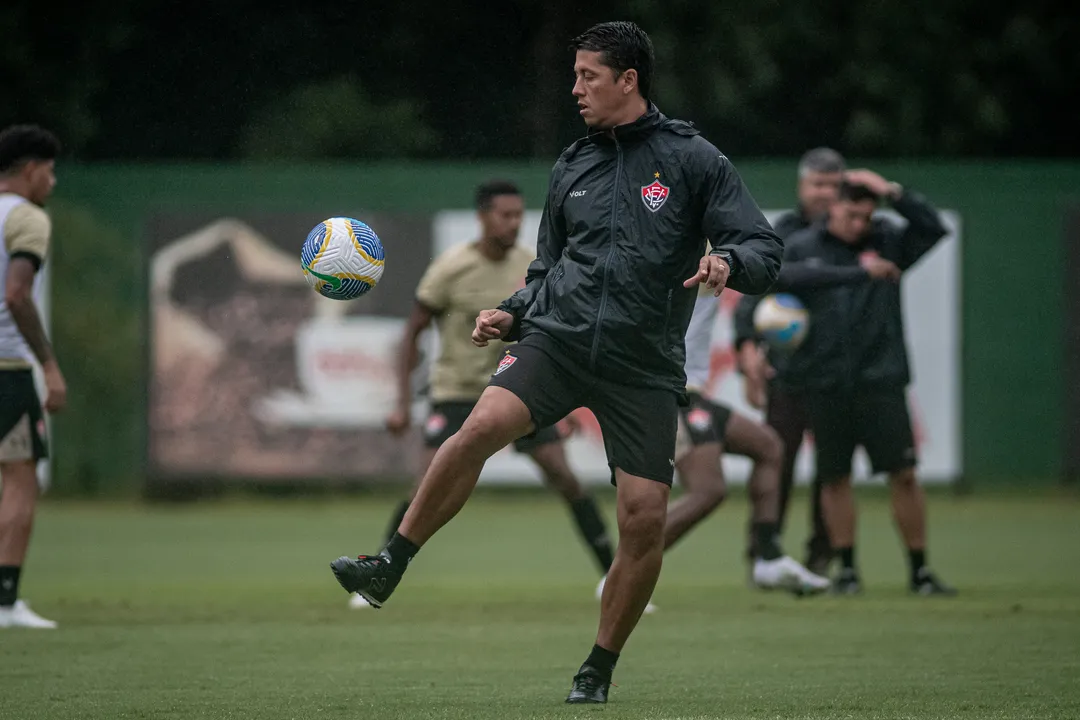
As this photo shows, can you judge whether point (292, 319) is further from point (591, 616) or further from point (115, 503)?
point (591, 616)

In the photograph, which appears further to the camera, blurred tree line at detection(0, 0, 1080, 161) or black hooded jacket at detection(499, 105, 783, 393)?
blurred tree line at detection(0, 0, 1080, 161)

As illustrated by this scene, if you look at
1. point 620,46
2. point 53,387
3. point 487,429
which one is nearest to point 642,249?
point 620,46

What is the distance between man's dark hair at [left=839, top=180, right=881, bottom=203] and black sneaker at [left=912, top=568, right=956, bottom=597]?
88.9 inches

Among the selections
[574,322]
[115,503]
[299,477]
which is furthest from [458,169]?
[574,322]

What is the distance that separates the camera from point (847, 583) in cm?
1078

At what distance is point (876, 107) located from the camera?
2588 cm

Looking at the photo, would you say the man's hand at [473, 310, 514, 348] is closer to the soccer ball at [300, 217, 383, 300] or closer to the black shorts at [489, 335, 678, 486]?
the black shorts at [489, 335, 678, 486]

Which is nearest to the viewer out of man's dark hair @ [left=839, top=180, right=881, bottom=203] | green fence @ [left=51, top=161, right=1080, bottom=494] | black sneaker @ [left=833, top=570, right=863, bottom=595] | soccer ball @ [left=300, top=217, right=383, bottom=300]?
soccer ball @ [left=300, top=217, right=383, bottom=300]

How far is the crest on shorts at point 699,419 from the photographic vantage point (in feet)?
33.2

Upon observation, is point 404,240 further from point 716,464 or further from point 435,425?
point 716,464

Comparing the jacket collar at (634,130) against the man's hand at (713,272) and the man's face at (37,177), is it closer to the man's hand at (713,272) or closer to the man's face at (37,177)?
the man's hand at (713,272)

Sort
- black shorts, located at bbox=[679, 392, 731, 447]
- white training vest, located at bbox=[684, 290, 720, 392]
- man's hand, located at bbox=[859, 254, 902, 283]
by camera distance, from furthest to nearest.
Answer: man's hand, located at bbox=[859, 254, 902, 283], white training vest, located at bbox=[684, 290, 720, 392], black shorts, located at bbox=[679, 392, 731, 447]

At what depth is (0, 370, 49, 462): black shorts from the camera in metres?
9.05

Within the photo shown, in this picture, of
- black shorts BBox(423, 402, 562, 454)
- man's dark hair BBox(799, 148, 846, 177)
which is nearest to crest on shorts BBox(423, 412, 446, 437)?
black shorts BBox(423, 402, 562, 454)
